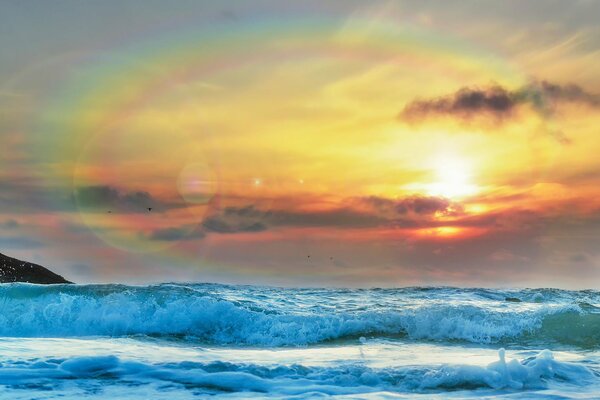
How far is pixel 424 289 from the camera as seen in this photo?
34.3 m

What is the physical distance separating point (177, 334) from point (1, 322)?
6.01 m

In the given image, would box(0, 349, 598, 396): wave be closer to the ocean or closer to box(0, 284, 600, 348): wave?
the ocean

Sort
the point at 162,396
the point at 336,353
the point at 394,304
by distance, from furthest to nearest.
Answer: the point at 394,304 < the point at 336,353 < the point at 162,396

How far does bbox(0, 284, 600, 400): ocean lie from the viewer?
10461 mm

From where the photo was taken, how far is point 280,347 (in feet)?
56.4

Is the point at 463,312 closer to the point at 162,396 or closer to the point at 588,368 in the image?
the point at 588,368

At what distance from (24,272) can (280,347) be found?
81.2ft

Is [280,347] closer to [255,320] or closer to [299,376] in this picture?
[255,320]

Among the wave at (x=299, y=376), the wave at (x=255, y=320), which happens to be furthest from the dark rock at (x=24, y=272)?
the wave at (x=299, y=376)

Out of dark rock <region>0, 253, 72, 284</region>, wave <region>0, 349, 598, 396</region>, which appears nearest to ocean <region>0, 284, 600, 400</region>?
wave <region>0, 349, 598, 396</region>

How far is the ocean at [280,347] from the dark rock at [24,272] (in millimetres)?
14444

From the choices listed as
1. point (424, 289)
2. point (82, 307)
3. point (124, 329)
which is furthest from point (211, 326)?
point (424, 289)

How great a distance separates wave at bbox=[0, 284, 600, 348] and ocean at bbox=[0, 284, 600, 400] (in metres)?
0.05

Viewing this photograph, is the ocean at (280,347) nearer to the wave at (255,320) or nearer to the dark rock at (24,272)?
the wave at (255,320)
